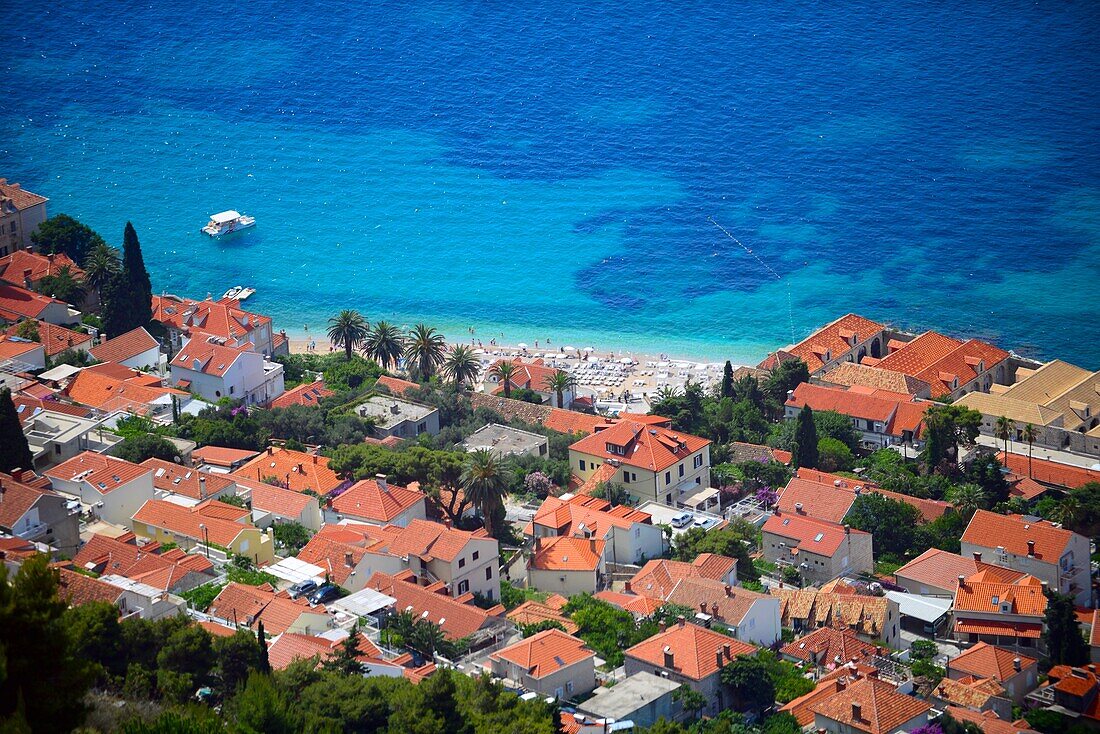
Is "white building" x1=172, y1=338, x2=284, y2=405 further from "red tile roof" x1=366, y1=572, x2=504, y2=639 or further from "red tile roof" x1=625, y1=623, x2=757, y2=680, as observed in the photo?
"red tile roof" x1=625, y1=623, x2=757, y2=680

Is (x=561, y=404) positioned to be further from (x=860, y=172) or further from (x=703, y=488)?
(x=860, y=172)

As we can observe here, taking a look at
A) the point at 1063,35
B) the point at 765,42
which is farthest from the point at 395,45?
the point at 1063,35

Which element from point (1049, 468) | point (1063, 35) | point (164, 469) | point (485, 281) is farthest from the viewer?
point (1063, 35)

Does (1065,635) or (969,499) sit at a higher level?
(969,499)

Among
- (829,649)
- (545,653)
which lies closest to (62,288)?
(545,653)

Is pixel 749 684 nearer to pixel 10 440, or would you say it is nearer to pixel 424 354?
pixel 10 440

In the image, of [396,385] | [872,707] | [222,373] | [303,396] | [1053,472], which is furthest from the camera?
[396,385]
